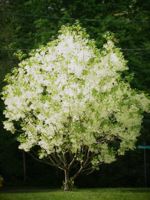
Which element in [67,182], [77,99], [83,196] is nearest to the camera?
[83,196]

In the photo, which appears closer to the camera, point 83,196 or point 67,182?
point 83,196

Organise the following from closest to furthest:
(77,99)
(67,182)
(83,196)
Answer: (83,196), (77,99), (67,182)

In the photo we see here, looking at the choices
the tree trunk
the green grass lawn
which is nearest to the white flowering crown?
the tree trunk

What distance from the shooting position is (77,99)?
2522cm

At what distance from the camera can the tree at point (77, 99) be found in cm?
2536

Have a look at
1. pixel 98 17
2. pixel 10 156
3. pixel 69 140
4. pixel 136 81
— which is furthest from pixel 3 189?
pixel 98 17

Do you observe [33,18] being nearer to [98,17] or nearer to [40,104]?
[98,17]

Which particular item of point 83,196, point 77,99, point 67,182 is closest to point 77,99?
point 77,99

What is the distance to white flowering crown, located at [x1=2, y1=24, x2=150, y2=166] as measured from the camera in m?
25.4

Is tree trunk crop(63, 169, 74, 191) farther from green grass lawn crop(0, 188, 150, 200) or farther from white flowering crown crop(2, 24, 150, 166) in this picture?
green grass lawn crop(0, 188, 150, 200)

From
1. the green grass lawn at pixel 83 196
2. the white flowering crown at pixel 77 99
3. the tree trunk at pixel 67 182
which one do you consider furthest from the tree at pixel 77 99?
the green grass lawn at pixel 83 196

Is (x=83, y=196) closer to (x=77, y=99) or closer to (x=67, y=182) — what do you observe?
(x=67, y=182)

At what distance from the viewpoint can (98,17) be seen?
38250 mm

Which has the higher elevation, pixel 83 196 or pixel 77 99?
pixel 77 99
